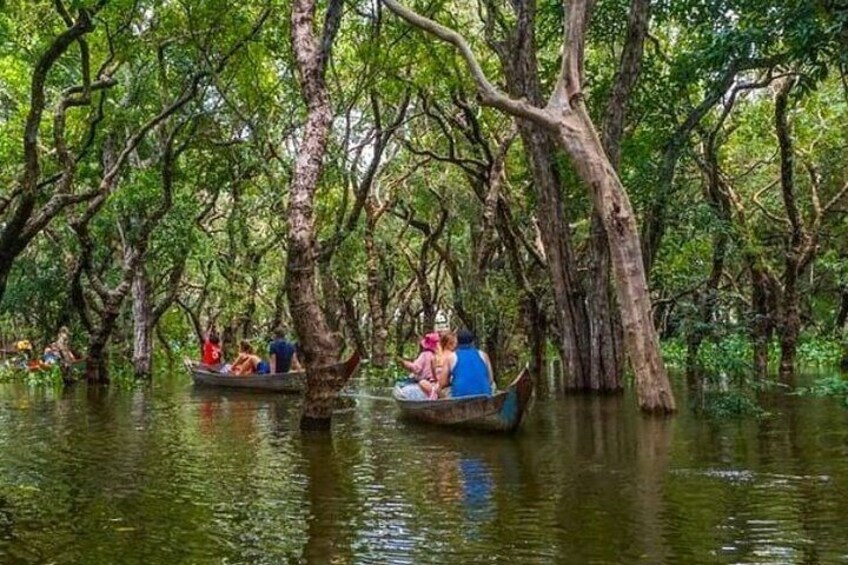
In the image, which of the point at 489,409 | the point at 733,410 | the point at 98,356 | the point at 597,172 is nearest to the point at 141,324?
the point at 98,356

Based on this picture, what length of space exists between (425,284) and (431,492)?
2496 centimetres

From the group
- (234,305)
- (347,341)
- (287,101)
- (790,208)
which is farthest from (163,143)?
(347,341)

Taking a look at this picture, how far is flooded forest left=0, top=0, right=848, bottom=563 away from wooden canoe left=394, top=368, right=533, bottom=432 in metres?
0.05

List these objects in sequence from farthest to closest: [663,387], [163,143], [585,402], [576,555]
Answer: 1. [163,143]
2. [585,402]
3. [663,387]
4. [576,555]

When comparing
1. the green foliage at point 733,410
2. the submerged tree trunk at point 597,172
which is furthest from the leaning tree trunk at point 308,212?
the green foliage at point 733,410

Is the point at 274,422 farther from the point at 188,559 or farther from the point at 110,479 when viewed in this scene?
the point at 188,559

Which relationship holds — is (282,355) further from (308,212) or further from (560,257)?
(308,212)

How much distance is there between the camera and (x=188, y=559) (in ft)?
21.2

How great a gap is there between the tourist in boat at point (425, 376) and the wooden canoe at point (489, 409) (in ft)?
3.99

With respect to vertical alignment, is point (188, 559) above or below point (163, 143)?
below

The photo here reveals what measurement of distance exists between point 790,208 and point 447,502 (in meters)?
15.7

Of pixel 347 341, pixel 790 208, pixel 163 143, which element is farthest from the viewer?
pixel 347 341

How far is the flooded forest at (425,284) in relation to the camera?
25.8 ft

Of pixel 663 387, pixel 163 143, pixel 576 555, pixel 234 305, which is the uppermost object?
pixel 163 143
